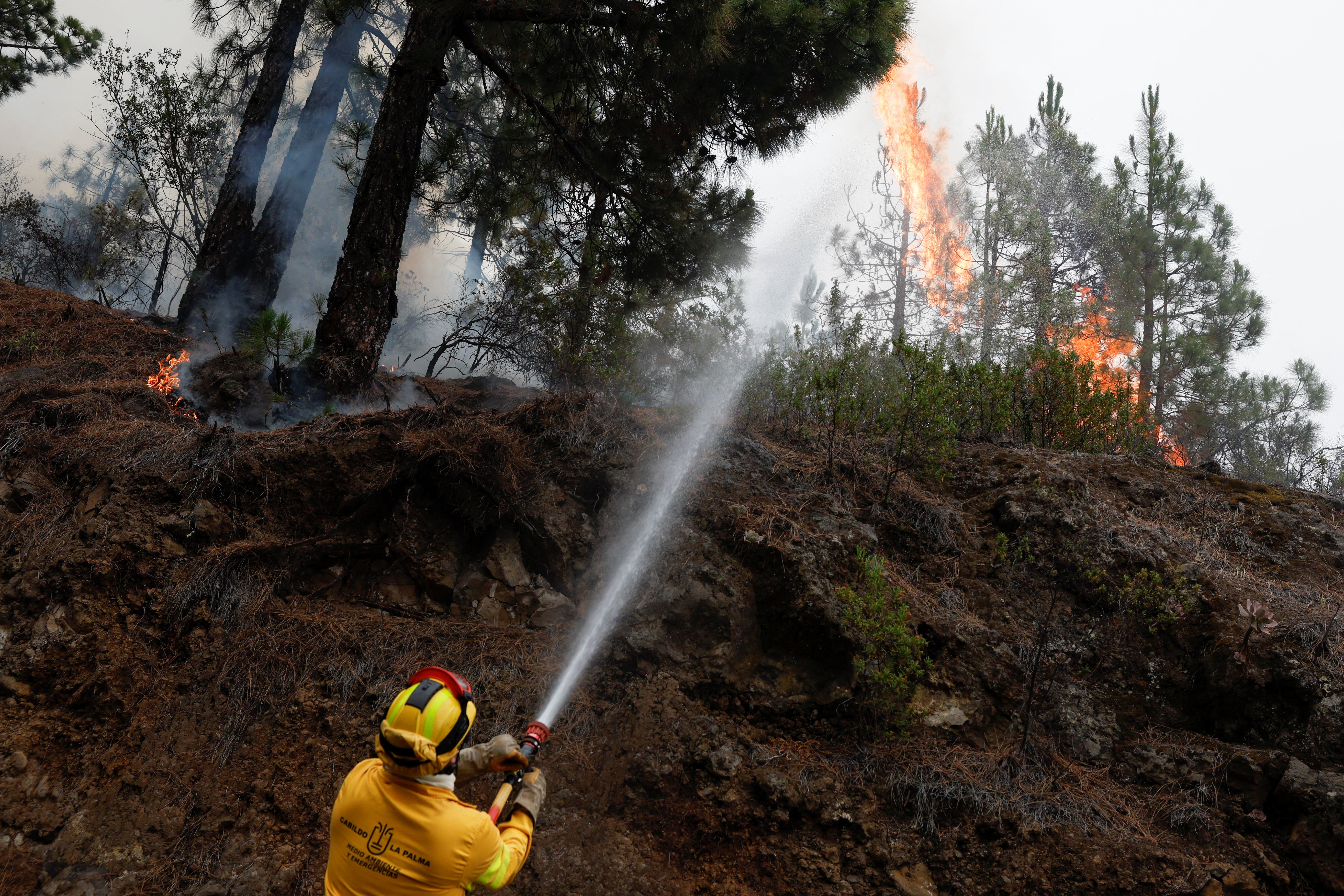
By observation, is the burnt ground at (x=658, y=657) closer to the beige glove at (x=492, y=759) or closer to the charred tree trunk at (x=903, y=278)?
the beige glove at (x=492, y=759)

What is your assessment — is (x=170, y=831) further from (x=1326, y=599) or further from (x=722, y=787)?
(x=1326, y=599)

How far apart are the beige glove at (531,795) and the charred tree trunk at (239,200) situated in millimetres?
7638

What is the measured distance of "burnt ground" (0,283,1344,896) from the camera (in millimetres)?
3359

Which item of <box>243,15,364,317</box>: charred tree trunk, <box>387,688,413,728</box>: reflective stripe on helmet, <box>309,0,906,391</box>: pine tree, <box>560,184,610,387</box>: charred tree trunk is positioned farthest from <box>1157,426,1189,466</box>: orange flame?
<box>243,15,364,317</box>: charred tree trunk

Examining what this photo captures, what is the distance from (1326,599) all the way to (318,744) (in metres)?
6.36

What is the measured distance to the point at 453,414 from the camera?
5.09 m

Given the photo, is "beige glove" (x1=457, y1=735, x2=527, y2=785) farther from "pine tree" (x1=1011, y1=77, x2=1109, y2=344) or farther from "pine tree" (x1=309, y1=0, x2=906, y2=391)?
"pine tree" (x1=1011, y1=77, x2=1109, y2=344)

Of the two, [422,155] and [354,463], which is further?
[422,155]

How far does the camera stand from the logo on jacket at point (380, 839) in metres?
2.17

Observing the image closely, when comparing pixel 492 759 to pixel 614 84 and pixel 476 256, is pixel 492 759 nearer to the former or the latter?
pixel 614 84

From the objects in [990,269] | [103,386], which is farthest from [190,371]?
[990,269]

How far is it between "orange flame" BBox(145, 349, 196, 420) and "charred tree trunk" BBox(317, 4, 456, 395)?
1080 millimetres

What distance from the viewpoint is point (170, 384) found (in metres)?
5.69

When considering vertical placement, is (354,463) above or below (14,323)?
below
